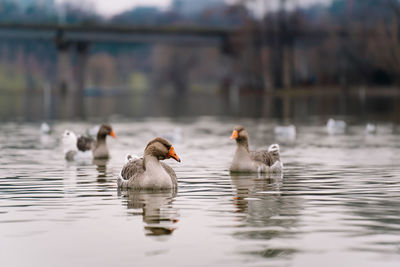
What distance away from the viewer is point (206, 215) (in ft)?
47.5

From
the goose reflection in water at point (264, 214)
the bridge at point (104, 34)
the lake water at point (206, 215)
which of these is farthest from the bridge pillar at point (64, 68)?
the goose reflection in water at point (264, 214)

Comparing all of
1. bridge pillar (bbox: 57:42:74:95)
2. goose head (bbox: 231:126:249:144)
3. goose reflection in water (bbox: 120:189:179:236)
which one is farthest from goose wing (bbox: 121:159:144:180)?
bridge pillar (bbox: 57:42:74:95)

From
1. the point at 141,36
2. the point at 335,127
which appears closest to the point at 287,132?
the point at 335,127

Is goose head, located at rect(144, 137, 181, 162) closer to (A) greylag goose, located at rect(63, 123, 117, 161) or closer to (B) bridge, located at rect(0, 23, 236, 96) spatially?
(A) greylag goose, located at rect(63, 123, 117, 161)

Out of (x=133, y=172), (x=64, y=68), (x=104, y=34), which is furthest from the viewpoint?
(x=64, y=68)

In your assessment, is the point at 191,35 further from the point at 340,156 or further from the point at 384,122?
the point at 340,156

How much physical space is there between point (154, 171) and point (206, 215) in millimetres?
2847

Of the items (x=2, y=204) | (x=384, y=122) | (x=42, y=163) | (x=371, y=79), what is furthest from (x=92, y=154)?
(x=371, y=79)

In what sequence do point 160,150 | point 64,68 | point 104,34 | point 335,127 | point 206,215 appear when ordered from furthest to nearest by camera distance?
point 64,68, point 104,34, point 335,127, point 160,150, point 206,215

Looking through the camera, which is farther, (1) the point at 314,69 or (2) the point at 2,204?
(1) the point at 314,69

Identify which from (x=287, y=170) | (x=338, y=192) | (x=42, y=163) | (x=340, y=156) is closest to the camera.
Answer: (x=338, y=192)

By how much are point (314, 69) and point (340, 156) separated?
108 m

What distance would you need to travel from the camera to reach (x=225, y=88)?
506 ft

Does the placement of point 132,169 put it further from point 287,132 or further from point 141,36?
point 141,36
